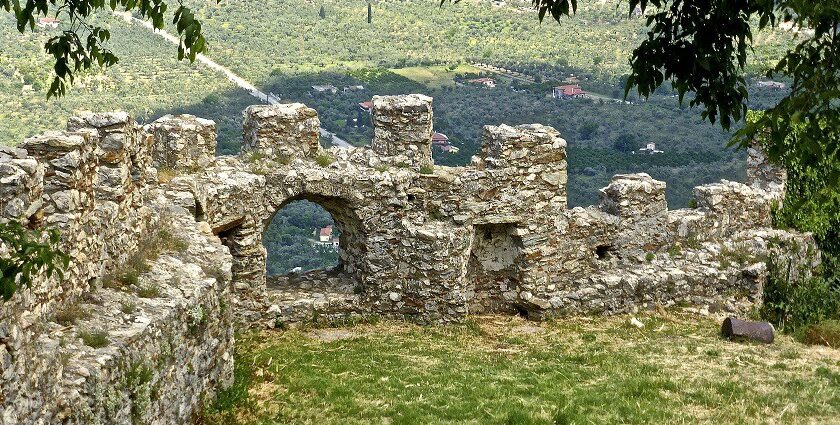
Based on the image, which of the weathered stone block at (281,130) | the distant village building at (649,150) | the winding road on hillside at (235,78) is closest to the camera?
the weathered stone block at (281,130)

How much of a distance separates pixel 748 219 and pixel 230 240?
9.85m

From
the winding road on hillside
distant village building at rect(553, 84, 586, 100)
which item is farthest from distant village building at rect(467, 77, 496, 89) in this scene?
the winding road on hillside

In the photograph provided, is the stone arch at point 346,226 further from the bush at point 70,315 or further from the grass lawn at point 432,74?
the grass lawn at point 432,74

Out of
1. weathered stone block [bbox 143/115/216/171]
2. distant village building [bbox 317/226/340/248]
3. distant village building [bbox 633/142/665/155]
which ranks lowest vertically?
distant village building [bbox 317/226/340/248]

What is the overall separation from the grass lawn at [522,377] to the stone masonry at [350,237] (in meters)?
0.75

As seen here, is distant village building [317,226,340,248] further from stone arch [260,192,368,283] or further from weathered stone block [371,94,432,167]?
weathered stone block [371,94,432,167]

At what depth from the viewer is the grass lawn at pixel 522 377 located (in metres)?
12.2

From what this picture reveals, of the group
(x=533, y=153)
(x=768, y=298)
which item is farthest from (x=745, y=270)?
(x=533, y=153)

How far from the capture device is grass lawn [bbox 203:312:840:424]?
12.2 m

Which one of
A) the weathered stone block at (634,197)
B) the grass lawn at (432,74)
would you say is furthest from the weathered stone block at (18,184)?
the grass lawn at (432,74)

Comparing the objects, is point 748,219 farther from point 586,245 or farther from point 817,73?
point 817,73

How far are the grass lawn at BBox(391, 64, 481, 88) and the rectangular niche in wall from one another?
23.3m

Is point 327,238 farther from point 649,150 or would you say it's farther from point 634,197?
point 649,150

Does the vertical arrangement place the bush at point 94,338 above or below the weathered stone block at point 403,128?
below
